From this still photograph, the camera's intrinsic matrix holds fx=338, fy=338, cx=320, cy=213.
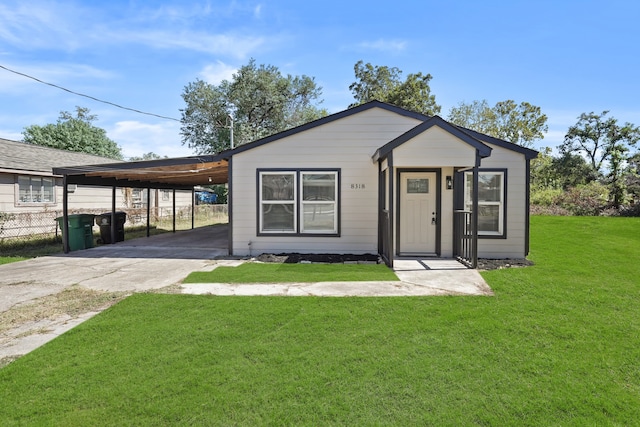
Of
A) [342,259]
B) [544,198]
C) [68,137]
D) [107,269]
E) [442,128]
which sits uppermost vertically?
[68,137]

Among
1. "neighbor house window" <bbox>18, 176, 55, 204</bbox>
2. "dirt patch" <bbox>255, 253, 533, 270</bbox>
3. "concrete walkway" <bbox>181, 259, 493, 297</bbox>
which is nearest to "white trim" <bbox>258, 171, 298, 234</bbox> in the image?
"dirt patch" <bbox>255, 253, 533, 270</bbox>

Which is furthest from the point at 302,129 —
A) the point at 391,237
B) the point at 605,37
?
the point at 605,37

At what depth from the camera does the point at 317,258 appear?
308 inches

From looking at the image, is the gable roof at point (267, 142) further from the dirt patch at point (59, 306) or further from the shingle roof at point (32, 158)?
the shingle roof at point (32, 158)

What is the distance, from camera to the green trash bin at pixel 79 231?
9.67m

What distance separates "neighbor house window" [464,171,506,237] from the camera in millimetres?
7935

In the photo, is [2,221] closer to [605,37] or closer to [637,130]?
[605,37]

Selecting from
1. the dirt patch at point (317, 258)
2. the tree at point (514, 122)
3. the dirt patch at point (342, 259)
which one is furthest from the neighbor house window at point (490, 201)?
the tree at point (514, 122)

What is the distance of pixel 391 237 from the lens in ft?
22.0

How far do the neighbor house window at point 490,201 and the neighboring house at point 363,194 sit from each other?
0.02 meters

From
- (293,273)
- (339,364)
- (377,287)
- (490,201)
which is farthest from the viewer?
(490,201)

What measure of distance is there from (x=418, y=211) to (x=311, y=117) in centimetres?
2467

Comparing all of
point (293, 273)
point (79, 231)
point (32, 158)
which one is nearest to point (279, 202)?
point (293, 273)

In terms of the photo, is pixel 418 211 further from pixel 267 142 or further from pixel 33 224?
pixel 33 224
